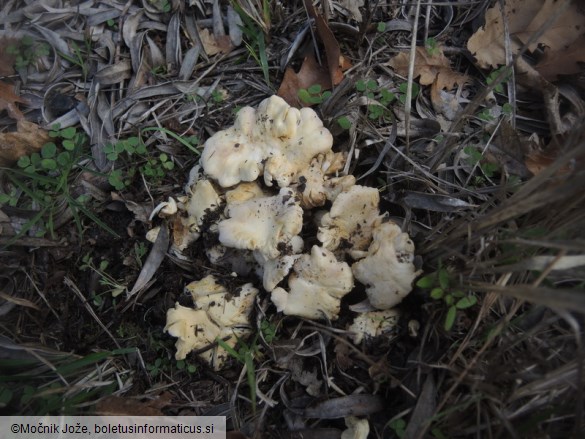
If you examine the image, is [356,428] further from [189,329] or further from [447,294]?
[189,329]

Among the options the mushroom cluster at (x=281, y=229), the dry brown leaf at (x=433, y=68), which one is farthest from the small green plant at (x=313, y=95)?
the dry brown leaf at (x=433, y=68)

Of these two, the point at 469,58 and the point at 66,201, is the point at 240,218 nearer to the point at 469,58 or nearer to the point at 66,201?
the point at 66,201

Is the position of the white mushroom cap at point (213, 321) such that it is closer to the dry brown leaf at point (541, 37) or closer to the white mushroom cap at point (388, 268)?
the white mushroom cap at point (388, 268)

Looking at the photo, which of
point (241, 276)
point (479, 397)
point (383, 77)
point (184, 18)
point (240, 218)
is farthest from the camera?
point (184, 18)

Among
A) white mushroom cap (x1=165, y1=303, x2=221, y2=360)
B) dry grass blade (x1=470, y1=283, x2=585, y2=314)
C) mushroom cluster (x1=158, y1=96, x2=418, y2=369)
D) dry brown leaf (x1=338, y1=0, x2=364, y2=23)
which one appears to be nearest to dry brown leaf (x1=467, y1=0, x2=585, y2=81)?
dry brown leaf (x1=338, y1=0, x2=364, y2=23)

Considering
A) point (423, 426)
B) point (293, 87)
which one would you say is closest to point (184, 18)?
point (293, 87)

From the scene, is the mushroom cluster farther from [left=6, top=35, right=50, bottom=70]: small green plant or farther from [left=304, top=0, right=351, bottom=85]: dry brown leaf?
[left=6, top=35, right=50, bottom=70]: small green plant
